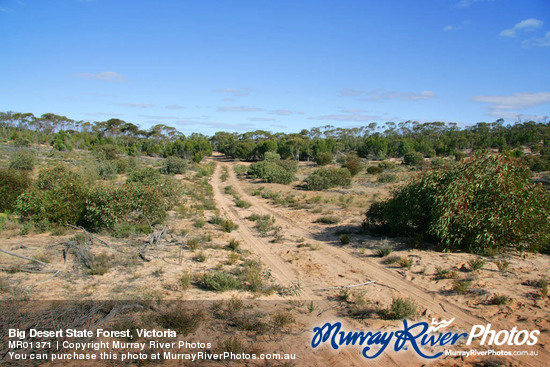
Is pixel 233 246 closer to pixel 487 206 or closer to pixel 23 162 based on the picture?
pixel 487 206

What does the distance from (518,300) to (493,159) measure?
518 centimetres

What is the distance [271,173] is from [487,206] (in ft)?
77.7

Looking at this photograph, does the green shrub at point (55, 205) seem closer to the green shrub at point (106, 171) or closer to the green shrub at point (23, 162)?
the green shrub at point (106, 171)

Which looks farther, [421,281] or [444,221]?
[444,221]

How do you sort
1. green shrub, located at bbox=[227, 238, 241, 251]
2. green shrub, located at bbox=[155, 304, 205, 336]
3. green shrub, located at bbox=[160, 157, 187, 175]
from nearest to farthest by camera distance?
green shrub, located at bbox=[155, 304, 205, 336], green shrub, located at bbox=[227, 238, 241, 251], green shrub, located at bbox=[160, 157, 187, 175]

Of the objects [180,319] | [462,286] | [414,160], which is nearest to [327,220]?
[462,286]

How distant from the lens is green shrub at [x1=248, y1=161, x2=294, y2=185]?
101 ft

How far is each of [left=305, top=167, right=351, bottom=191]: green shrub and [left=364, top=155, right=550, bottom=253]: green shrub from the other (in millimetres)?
15524

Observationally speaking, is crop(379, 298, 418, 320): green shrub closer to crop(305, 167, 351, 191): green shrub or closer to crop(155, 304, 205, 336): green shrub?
crop(155, 304, 205, 336): green shrub

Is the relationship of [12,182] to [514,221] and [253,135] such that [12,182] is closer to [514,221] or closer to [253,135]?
[514,221]

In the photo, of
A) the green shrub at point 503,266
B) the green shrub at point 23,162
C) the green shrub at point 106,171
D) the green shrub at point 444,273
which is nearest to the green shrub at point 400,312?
the green shrub at point 444,273

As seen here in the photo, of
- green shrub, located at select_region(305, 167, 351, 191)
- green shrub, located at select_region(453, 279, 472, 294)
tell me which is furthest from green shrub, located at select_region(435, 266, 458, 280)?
green shrub, located at select_region(305, 167, 351, 191)

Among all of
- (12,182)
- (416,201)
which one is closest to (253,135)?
(12,182)

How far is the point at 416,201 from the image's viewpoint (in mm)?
10922
